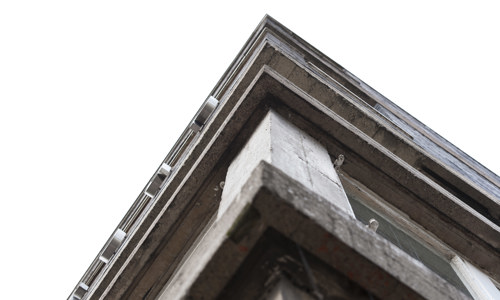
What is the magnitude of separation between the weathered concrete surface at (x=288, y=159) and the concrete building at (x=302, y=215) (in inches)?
0.7

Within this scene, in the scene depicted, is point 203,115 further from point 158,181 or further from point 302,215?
point 302,215

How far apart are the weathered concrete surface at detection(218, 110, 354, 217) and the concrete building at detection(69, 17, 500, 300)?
0.02m

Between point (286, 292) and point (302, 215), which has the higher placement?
point (302, 215)

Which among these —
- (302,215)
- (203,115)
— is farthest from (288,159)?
(203,115)

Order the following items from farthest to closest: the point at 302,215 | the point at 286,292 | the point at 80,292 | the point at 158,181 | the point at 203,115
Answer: the point at 80,292
the point at 158,181
the point at 203,115
the point at 302,215
the point at 286,292

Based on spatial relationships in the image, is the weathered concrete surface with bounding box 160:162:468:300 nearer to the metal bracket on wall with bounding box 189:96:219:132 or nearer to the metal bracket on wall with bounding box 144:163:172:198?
the metal bracket on wall with bounding box 189:96:219:132

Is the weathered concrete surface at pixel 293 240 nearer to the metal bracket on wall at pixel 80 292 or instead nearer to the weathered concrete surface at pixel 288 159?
A: the weathered concrete surface at pixel 288 159

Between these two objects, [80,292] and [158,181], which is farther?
[80,292]

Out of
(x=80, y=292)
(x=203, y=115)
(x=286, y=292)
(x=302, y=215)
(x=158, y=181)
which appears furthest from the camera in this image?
(x=80, y=292)

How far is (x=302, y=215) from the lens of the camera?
212cm

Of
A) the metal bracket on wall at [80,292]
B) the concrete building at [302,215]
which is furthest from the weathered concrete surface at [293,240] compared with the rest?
the metal bracket on wall at [80,292]

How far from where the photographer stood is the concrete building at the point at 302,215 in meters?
2.12

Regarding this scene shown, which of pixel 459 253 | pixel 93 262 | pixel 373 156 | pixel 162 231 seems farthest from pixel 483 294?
pixel 93 262

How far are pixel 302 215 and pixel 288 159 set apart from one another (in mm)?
1149
